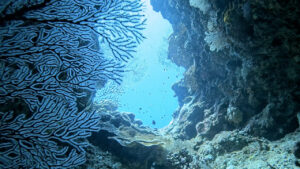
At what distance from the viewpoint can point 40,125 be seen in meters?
3.15

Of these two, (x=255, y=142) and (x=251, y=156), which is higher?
(x=255, y=142)

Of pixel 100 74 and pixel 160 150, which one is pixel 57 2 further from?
pixel 160 150

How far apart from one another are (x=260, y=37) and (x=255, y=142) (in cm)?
298

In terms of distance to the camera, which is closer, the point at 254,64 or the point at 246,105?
the point at 254,64

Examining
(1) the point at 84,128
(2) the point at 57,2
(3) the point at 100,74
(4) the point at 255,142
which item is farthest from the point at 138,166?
(2) the point at 57,2

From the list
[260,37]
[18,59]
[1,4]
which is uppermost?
[260,37]

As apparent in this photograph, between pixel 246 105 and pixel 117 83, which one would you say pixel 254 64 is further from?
pixel 117 83

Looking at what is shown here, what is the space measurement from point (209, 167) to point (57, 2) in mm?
5744

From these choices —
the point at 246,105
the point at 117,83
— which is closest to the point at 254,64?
the point at 246,105

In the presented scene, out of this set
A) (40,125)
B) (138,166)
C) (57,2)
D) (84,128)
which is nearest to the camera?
(40,125)

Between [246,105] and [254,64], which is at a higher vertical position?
[254,64]

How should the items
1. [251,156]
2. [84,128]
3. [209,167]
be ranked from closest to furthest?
[84,128], [251,156], [209,167]

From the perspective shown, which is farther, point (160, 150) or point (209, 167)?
point (160, 150)

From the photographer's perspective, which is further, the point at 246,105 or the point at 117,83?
the point at 246,105
